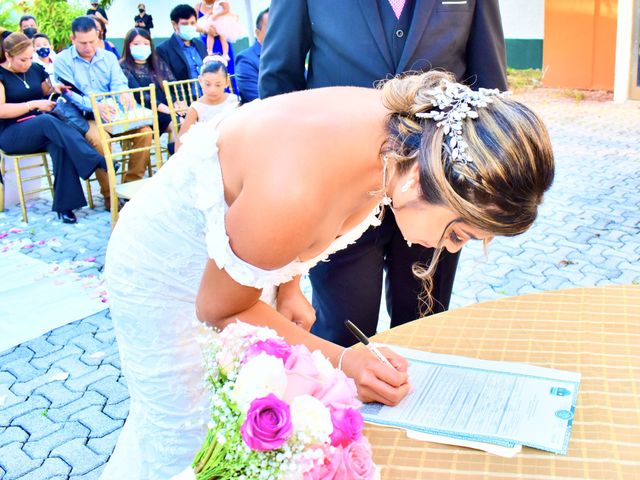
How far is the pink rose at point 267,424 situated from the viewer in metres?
0.88

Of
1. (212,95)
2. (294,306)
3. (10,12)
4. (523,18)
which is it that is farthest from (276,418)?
(10,12)

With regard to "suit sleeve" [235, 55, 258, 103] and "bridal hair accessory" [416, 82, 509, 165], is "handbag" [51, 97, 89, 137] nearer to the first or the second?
"suit sleeve" [235, 55, 258, 103]

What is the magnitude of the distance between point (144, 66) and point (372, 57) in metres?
5.66

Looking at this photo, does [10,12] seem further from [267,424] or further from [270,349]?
[267,424]

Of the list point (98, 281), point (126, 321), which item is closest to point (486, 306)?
point (126, 321)

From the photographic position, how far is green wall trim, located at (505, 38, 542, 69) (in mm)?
10453

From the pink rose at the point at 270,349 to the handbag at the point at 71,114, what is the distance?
578 centimetres

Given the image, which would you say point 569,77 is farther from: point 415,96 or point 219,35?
point 415,96

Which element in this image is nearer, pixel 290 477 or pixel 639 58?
pixel 290 477

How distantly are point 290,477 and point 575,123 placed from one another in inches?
323

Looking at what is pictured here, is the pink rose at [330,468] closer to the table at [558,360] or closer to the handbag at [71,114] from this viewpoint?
the table at [558,360]

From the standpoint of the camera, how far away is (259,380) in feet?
3.11

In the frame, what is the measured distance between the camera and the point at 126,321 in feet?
5.78

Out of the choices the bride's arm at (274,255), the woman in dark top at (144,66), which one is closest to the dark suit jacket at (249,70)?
the woman in dark top at (144,66)
